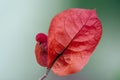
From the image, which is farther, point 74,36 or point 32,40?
point 32,40

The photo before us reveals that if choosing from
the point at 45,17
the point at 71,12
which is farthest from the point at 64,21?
the point at 45,17

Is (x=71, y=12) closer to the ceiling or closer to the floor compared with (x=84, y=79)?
closer to the ceiling

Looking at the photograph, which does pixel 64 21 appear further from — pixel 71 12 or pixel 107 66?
pixel 107 66
